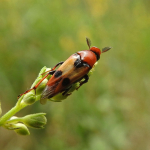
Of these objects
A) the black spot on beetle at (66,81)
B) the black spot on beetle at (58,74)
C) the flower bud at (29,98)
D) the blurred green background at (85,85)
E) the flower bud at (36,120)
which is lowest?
the flower bud at (36,120)

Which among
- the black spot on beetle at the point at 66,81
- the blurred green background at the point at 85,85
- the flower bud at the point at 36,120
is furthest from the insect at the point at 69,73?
the blurred green background at the point at 85,85

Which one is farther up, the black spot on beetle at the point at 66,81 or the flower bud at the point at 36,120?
the black spot on beetle at the point at 66,81

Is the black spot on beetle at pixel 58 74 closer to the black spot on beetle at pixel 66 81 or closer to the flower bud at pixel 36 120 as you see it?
the black spot on beetle at pixel 66 81

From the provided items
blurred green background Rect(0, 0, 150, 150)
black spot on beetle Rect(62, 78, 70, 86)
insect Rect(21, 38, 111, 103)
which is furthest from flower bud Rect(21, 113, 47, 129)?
blurred green background Rect(0, 0, 150, 150)

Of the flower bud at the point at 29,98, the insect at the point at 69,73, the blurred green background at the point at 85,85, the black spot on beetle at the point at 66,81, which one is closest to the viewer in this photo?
the flower bud at the point at 29,98

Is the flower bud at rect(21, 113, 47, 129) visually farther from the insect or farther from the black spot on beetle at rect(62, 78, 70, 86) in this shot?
the black spot on beetle at rect(62, 78, 70, 86)

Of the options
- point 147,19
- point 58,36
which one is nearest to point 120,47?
point 147,19

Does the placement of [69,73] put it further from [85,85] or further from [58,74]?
[85,85]
